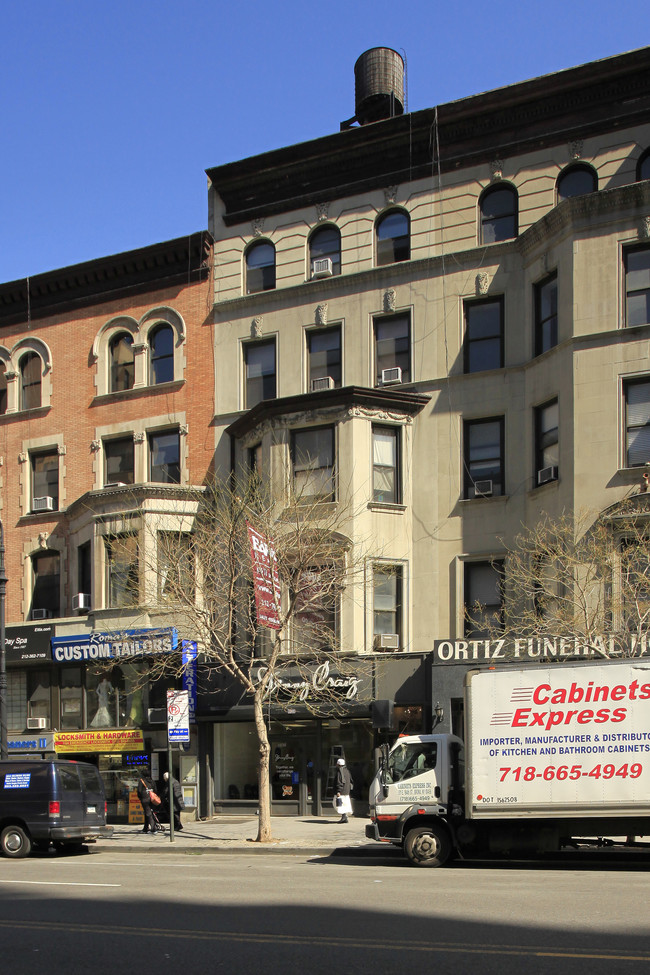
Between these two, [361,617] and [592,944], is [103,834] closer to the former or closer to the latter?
[361,617]

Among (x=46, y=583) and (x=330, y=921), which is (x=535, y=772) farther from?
(x=46, y=583)

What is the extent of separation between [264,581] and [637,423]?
9420 mm

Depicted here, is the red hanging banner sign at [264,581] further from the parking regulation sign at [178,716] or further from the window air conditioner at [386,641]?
the window air conditioner at [386,641]

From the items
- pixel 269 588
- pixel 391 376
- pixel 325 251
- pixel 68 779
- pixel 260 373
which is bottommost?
pixel 68 779

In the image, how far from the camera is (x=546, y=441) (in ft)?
85.6

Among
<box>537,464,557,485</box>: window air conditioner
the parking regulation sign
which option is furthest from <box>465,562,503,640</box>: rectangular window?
the parking regulation sign

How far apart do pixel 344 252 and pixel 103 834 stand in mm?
16573

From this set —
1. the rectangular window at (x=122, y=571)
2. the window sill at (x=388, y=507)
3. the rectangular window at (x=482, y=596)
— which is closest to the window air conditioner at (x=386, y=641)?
the rectangular window at (x=482, y=596)

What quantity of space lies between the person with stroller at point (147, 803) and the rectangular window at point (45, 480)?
10.7 meters

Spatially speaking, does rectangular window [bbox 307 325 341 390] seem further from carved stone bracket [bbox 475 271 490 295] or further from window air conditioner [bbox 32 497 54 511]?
window air conditioner [bbox 32 497 54 511]

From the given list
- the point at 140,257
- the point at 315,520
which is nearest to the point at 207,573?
the point at 315,520

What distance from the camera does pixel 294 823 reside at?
2545 cm

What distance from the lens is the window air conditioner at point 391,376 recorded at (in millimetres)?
28062

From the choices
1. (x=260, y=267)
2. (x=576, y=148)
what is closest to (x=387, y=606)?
(x=260, y=267)
